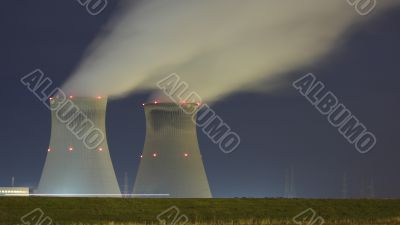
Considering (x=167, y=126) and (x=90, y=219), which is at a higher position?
(x=167, y=126)

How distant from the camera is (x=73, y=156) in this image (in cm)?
3966

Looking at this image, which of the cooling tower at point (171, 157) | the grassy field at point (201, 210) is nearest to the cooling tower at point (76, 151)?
the cooling tower at point (171, 157)

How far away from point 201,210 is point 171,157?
42.8 ft

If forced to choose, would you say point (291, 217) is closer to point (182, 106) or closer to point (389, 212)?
point (389, 212)

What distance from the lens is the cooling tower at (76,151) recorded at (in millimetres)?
39406

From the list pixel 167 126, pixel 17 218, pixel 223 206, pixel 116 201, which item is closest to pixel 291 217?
pixel 223 206

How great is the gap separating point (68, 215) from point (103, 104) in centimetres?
1495

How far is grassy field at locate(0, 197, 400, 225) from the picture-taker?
25.5 m

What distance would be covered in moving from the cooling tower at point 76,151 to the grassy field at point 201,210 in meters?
11.2

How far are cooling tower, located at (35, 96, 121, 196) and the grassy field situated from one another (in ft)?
36.8

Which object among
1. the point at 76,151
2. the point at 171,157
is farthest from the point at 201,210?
the point at 171,157

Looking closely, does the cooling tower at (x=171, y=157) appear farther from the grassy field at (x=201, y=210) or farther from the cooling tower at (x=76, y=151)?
the grassy field at (x=201, y=210)

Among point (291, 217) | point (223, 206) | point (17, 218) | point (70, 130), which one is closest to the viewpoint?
point (17, 218)

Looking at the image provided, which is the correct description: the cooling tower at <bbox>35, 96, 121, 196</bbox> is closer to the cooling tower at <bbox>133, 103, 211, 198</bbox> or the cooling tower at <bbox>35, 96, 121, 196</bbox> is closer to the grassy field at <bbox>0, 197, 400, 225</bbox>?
the cooling tower at <bbox>133, 103, 211, 198</bbox>
